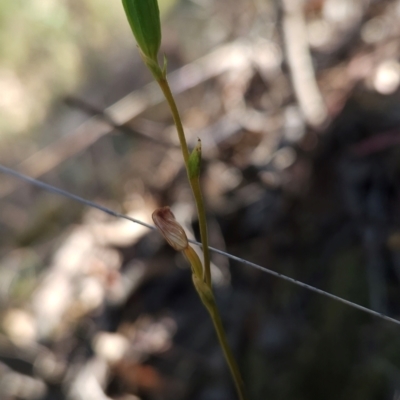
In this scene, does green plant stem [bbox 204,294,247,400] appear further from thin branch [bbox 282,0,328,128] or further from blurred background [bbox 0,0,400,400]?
thin branch [bbox 282,0,328,128]

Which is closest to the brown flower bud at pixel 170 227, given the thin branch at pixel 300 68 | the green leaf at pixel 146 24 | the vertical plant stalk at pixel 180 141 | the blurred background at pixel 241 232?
the vertical plant stalk at pixel 180 141

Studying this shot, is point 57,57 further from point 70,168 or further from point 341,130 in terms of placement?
point 341,130

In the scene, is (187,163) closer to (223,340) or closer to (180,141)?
(180,141)

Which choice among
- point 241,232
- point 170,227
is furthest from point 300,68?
point 170,227

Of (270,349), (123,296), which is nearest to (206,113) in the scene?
(123,296)

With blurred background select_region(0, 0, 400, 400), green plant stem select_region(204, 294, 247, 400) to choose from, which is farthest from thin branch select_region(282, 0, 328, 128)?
green plant stem select_region(204, 294, 247, 400)

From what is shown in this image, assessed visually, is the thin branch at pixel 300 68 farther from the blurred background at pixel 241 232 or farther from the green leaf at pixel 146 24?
the green leaf at pixel 146 24
